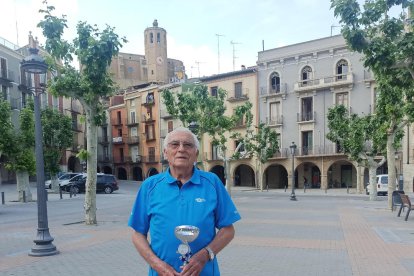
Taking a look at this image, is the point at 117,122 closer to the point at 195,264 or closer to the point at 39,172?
the point at 39,172

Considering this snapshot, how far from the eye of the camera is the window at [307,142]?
1406 inches

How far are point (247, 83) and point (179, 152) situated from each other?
36854 millimetres

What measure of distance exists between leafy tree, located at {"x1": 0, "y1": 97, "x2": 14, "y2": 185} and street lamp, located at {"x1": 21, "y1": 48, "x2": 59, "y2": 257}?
10.7 meters

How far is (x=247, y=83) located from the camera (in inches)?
1534

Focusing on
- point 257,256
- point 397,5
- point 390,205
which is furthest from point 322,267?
point 390,205

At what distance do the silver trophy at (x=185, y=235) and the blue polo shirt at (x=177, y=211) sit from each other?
8 centimetres

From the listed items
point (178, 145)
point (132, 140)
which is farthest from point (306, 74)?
point (178, 145)

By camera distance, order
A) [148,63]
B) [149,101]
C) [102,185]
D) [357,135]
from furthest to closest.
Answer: [148,63] < [149,101] < [102,185] < [357,135]

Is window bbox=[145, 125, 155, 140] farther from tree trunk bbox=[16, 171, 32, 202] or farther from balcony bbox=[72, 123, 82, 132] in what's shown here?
tree trunk bbox=[16, 171, 32, 202]

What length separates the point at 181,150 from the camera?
9.13ft

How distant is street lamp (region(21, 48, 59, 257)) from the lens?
7.49 metres

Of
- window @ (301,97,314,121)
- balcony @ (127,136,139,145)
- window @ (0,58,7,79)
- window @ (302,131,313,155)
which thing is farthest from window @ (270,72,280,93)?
window @ (0,58,7,79)

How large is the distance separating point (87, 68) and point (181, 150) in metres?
8.85

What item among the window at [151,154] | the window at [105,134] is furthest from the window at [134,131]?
the window at [105,134]
